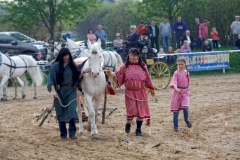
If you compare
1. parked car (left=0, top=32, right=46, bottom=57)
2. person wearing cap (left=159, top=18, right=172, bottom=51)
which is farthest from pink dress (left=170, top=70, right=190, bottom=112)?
parked car (left=0, top=32, right=46, bottom=57)

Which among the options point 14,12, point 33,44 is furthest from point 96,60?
point 14,12

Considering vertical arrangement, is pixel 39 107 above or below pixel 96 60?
below

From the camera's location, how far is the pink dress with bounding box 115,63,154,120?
11688mm

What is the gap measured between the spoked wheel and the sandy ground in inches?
152

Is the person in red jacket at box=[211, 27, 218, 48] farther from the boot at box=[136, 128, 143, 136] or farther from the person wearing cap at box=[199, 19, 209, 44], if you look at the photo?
the boot at box=[136, 128, 143, 136]

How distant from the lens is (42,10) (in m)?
32.8

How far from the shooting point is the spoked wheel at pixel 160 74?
21250mm

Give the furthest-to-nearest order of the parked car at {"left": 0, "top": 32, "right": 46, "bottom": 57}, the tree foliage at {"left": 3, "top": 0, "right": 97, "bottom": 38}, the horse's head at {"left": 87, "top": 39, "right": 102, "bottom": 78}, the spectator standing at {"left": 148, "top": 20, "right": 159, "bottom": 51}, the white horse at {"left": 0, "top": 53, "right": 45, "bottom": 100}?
the tree foliage at {"left": 3, "top": 0, "right": 97, "bottom": 38}
the parked car at {"left": 0, "top": 32, "right": 46, "bottom": 57}
the spectator standing at {"left": 148, "top": 20, "right": 159, "bottom": 51}
the white horse at {"left": 0, "top": 53, "right": 45, "bottom": 100}
the horse's head at {"left": 87, "top": 39, "right": 102, "bottom": 78}

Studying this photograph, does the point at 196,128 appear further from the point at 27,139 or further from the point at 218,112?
the point at 27,139

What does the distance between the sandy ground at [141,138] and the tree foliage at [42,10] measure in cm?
1588

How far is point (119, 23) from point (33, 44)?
752 inches

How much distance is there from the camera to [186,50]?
2725 centimetres

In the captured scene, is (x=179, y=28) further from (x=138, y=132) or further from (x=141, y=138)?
(x=141, y=138)

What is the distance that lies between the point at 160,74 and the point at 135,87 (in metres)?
9.56
